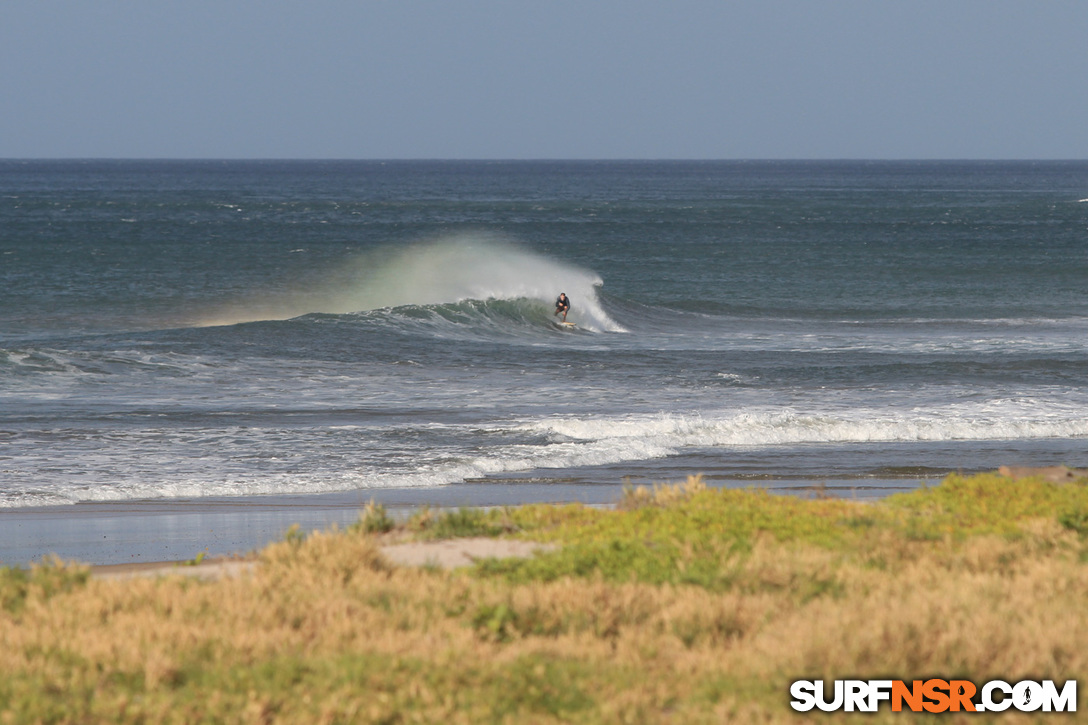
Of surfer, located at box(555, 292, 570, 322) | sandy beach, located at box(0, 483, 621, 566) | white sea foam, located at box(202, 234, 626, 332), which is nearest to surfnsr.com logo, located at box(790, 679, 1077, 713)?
sandy beach, located at box(0, 483, 621, 566)

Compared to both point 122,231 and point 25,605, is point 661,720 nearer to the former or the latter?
point 25,605

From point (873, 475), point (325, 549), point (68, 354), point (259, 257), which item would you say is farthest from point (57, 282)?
point (325, 549)

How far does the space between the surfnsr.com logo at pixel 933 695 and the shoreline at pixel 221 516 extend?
4.65 metres

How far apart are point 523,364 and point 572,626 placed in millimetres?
16956

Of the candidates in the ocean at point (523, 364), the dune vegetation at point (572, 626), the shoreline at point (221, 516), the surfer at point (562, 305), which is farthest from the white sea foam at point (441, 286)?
the dune vegetation at point (572, 626)

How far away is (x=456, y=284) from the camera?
38000 mm

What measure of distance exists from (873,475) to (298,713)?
10116mm

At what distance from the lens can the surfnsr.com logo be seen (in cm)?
477

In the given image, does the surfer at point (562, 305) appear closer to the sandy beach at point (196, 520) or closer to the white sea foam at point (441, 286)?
the white sea foam at point (441, 286)

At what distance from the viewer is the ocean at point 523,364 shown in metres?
13.9

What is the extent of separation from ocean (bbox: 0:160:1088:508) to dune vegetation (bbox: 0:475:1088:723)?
303cm

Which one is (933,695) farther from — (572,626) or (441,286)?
(441,286)

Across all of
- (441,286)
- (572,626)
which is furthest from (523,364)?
(572,626)

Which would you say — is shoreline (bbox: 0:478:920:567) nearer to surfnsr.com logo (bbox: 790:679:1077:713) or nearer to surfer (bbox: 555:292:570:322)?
surfnsr.com logo (bbox: 790:679:1077:713)
